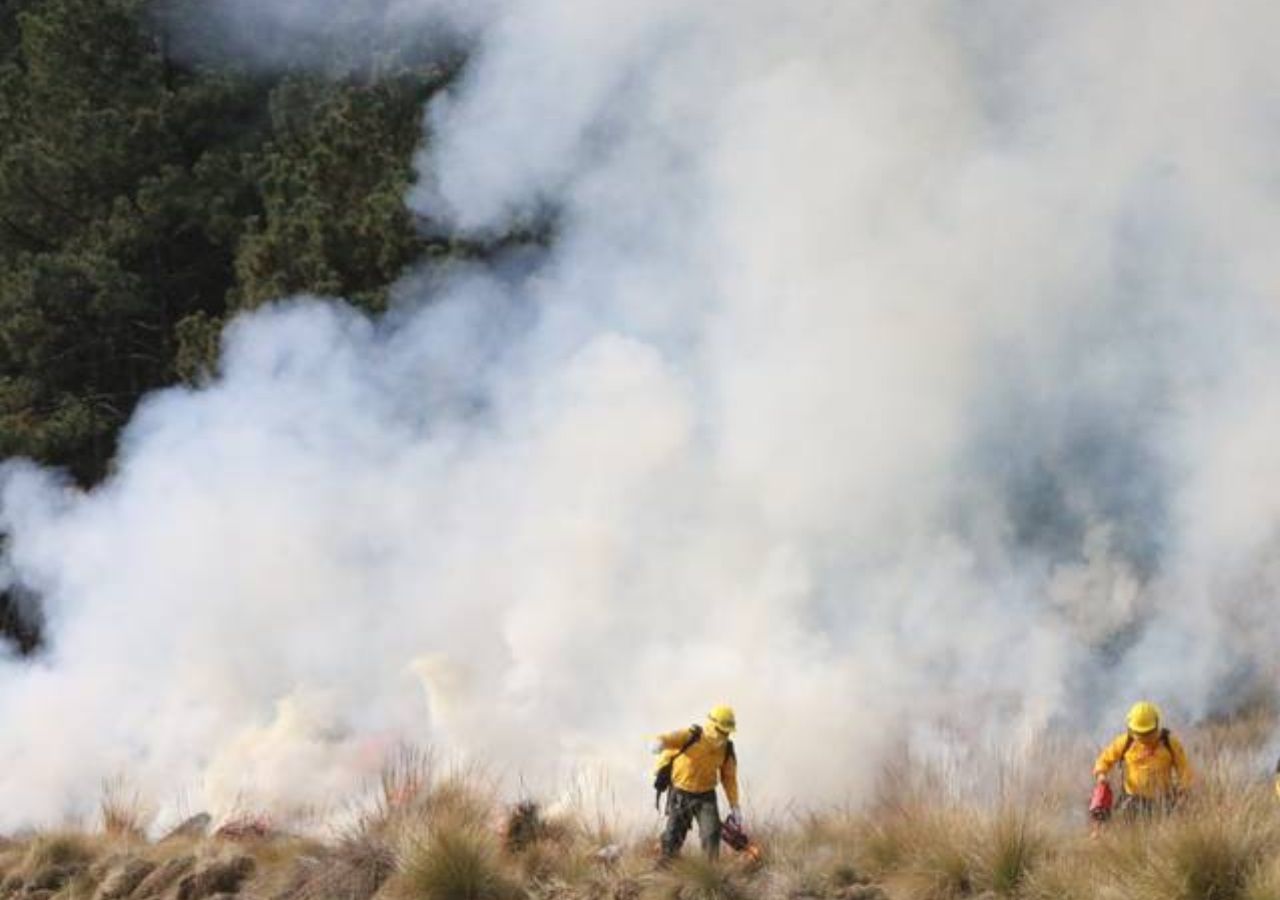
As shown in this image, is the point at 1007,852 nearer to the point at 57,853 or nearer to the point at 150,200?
the point at 57,853

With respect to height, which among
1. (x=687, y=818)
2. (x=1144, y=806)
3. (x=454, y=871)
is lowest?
(x=1144, y=806)

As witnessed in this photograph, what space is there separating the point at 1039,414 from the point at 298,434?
7300mm

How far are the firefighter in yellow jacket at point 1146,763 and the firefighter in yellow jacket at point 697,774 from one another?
83.8 inches

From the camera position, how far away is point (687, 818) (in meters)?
9.47

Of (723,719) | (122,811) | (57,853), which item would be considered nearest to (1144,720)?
(723,719)

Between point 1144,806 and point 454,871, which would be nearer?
point 1144,806

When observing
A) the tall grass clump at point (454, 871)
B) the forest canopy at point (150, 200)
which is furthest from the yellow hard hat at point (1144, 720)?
the forest canopy at point (150, 200)

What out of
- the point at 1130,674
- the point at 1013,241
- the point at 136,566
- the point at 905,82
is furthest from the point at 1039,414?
the point at 136,566

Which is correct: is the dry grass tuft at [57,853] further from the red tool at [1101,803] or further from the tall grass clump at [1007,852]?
the red tool at [1101,803]

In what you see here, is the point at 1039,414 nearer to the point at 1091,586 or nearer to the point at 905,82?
the point at 1091,586

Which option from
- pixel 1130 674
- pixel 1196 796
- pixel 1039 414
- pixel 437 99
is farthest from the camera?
pixel 437 99

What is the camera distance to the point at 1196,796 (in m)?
8.76

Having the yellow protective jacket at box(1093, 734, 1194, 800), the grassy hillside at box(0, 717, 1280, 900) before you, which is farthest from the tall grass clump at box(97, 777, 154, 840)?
the yellow protective jacket at box(1093, 734, 1194, 800)

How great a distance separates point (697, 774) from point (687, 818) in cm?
27
